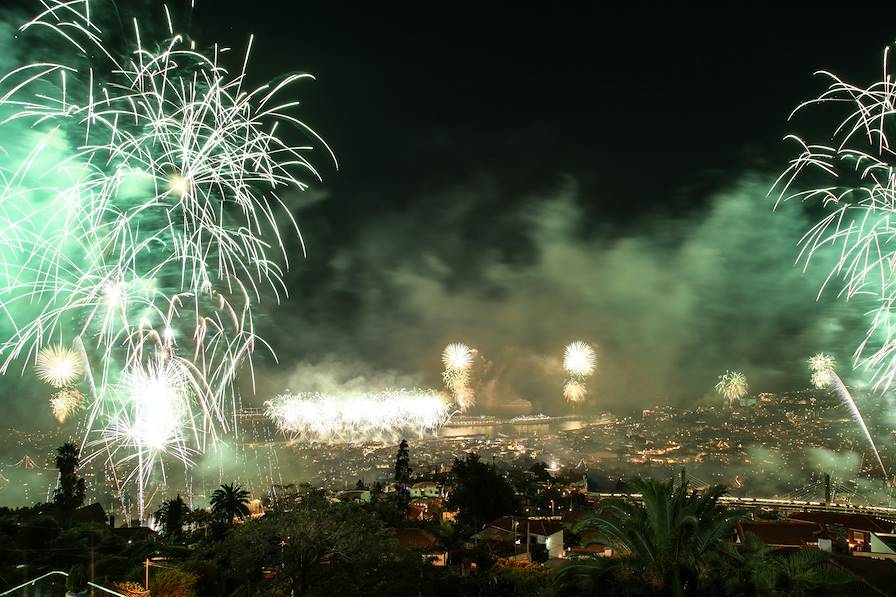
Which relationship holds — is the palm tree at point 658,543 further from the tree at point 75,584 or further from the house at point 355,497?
the house at point 355,497

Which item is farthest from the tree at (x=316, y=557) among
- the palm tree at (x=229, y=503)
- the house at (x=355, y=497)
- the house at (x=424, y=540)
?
the house at (x=355, y=497)

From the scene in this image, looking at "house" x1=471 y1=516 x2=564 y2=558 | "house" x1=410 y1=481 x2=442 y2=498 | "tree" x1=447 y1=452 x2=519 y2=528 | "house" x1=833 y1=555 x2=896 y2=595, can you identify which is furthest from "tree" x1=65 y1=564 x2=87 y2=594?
"house" x1=410 y1=481 x2=442 y2=498

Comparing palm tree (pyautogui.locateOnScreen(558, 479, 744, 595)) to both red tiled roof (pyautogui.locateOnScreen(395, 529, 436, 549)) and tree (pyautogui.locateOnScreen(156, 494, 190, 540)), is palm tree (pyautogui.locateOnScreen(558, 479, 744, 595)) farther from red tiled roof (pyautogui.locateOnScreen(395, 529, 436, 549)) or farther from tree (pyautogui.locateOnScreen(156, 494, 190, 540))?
tree (pyautogui.locateOnScreen(156, 494, 190, 540))

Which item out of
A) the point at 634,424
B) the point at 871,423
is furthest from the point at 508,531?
the point at 634,424

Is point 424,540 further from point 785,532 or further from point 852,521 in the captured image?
point 852,521

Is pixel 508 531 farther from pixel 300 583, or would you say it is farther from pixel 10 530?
pixel 10 530

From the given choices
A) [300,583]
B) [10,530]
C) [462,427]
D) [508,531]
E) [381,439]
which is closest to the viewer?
[300,583]
